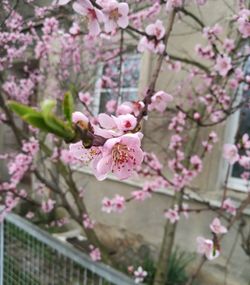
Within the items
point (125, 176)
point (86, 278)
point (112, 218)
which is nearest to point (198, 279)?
point (112, 218)

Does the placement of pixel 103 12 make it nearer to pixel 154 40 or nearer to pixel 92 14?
pixel 92 14

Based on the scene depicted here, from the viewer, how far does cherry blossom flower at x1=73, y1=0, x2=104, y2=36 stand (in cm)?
103

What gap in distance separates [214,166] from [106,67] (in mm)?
1795

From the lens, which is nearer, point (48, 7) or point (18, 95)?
point (48, 7)

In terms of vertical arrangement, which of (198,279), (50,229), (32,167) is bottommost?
(50,229)

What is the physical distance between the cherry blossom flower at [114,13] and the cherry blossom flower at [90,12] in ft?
0.10

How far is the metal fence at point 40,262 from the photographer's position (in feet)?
7.39

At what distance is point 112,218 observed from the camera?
17.5 ft

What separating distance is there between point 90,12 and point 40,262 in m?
2.33

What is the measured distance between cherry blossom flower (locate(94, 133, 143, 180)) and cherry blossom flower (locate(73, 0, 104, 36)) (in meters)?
0.52

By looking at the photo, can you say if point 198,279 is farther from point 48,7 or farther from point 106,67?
point 48,7

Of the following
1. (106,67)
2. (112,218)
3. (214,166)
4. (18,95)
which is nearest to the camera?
(18,95)

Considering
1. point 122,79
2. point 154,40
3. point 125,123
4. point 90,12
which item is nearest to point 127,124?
point 125,123

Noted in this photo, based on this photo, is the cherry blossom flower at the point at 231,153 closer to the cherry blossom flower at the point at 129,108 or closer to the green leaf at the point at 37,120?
the cherry blossom flower at the point at 129,108
